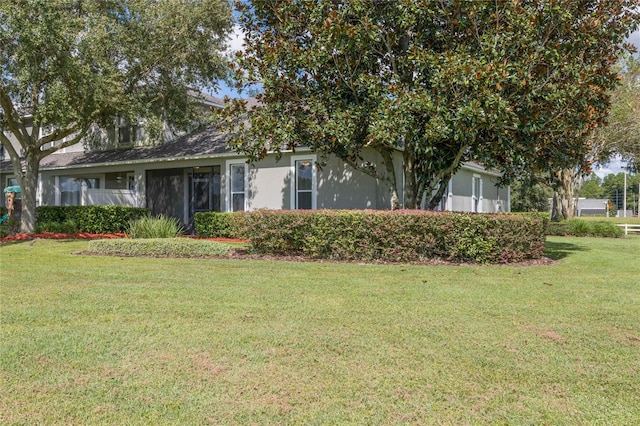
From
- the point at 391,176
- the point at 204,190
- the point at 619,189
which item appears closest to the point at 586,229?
the point at 391,176

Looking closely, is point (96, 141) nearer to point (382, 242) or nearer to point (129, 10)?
point (129, 10)

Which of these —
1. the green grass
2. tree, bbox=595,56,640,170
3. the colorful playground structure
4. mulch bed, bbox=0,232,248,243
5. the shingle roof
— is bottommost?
the green grass

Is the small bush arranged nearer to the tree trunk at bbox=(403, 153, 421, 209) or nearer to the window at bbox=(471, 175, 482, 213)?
the tree trunk at bbox=(403, 153, 421, 209)

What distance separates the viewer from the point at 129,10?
1369 cm

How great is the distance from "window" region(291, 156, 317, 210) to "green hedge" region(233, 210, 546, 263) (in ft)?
12.3

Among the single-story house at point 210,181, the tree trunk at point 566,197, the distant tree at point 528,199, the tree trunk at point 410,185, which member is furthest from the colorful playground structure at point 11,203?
the distant tree at point 528,199

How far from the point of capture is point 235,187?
48.8 ft

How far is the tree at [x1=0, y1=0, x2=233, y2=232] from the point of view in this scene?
11.5 meters

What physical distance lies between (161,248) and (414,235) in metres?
5.51

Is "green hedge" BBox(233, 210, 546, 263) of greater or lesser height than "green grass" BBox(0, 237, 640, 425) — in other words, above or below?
above

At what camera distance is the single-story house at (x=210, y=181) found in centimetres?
1347

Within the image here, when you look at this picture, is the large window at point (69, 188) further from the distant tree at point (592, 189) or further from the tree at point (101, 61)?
the distant tree at point (592, 189)

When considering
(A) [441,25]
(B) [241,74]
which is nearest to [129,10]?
(B) [241,74]

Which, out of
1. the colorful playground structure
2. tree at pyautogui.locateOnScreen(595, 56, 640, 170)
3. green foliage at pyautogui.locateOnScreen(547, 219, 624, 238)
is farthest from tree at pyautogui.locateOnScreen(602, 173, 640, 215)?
the colorful playground structure
